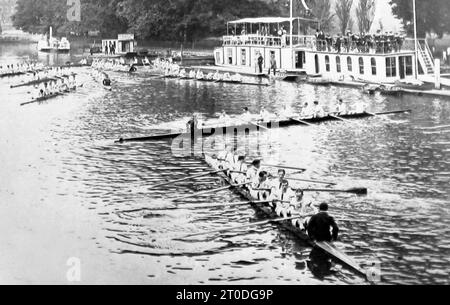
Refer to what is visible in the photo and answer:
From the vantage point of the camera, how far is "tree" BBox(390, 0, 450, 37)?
7969 cm

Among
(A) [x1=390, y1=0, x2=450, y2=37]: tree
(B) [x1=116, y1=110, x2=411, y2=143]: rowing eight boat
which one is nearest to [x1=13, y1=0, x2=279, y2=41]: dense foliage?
(A) [x1=390, y1=0, x2=450, y2=37]: tree

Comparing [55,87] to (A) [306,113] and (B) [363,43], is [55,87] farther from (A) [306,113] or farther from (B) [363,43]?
(B) [363,43]

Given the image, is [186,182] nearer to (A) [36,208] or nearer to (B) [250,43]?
(A) [36,208]

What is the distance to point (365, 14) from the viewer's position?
3856 inches

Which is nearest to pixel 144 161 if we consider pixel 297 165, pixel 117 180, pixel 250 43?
pixel 117 180

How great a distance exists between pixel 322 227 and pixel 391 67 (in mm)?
47698

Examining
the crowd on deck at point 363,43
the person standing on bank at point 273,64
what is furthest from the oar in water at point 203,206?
the person standing on bank at point 273,64

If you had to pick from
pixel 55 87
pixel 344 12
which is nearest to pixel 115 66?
pixel 55 87

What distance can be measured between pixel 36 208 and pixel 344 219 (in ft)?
44.7

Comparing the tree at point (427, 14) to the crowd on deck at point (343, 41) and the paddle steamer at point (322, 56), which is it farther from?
the crowd on deck at point (343, 41)

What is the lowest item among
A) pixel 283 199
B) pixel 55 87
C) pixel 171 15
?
pixel 283 199

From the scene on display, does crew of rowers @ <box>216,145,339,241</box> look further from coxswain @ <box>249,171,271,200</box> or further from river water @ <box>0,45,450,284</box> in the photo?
river water @ <box>0,45,450,284</box>

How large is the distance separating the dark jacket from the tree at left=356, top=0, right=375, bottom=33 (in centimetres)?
7904

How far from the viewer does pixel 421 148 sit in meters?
40.8
